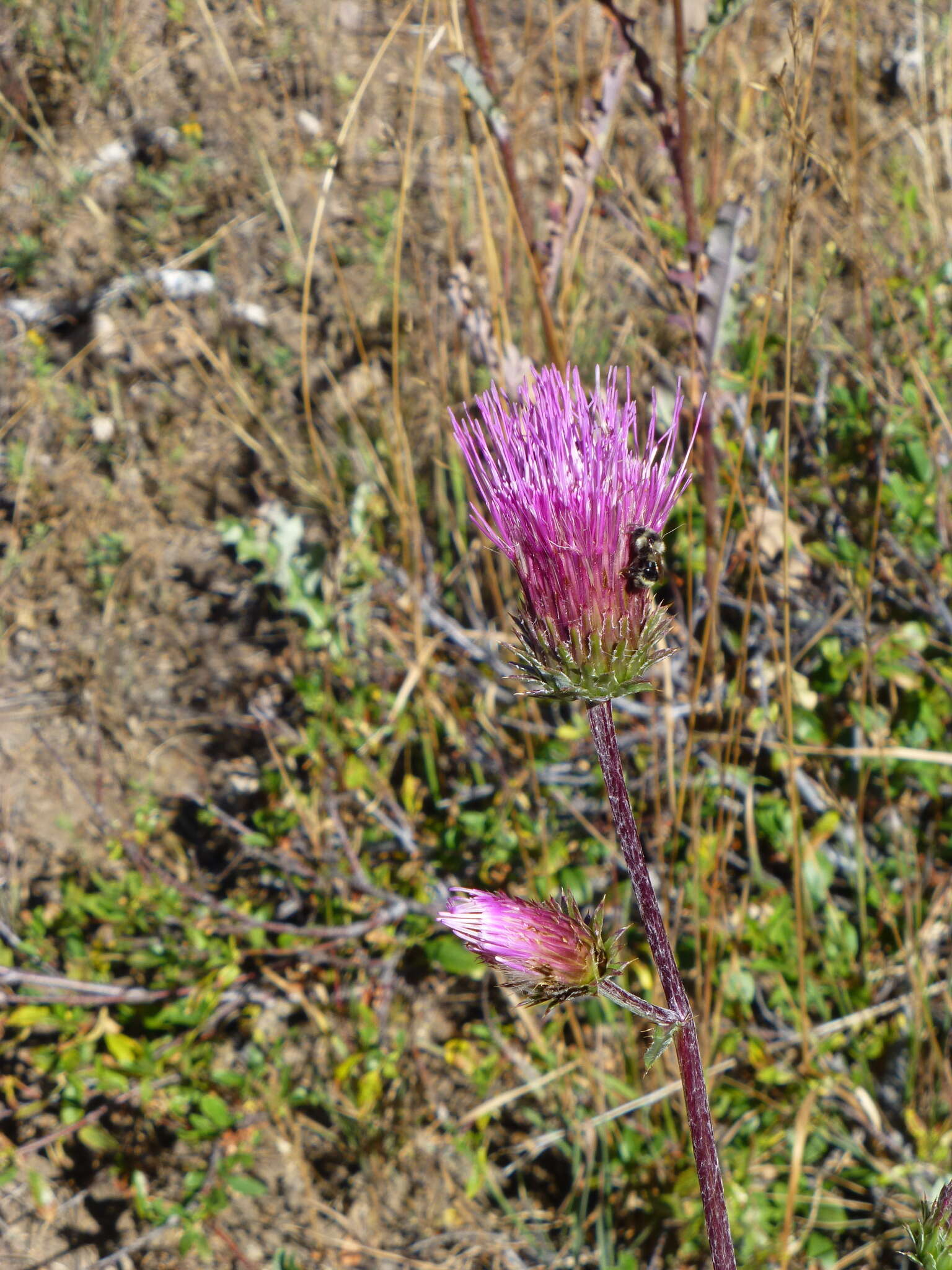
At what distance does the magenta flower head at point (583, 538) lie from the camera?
3.62 ft

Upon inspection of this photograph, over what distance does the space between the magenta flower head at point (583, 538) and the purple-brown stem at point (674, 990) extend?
0.06 metres

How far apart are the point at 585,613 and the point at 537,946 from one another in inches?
14.5

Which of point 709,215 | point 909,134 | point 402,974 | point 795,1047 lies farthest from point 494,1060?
point 909,134

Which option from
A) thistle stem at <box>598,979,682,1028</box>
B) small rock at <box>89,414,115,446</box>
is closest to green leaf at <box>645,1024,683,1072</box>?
thistle stem at <box>598,979,682,1028</box>

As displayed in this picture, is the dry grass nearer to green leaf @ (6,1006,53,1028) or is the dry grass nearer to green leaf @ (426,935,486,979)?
green leaf @ (426,935,486,979)

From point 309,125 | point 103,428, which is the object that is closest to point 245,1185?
point 103,428

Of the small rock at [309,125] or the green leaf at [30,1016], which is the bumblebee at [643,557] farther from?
the small rock at [309,125]

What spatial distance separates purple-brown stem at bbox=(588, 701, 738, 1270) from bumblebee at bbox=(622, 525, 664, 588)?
15 cm

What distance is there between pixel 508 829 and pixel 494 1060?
0.54 meters

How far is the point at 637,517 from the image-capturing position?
114 cm

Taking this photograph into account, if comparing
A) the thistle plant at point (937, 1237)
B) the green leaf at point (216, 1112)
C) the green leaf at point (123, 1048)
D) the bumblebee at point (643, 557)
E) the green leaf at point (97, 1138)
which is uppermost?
the bumblebee at point (643, 557)

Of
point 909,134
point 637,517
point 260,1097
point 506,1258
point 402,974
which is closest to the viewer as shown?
point 637,517

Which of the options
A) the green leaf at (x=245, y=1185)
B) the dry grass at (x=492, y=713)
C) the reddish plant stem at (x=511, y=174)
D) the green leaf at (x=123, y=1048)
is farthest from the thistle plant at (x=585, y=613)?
the green leaf at (x=123, y=1048)

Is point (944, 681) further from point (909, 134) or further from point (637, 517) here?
point (909, 134)
